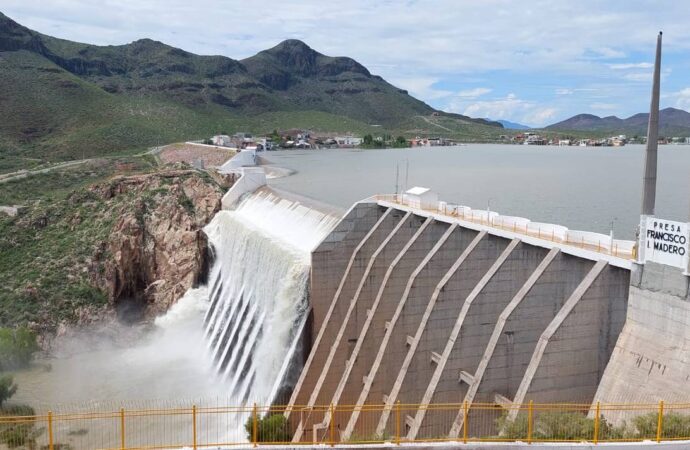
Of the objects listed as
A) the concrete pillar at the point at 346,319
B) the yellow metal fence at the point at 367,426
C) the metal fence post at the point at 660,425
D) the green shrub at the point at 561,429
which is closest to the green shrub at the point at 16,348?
the yellow metal fence at the point at 367,426

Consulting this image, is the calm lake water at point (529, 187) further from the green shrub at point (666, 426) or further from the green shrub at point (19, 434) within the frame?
the green shrub at point (19, 434)

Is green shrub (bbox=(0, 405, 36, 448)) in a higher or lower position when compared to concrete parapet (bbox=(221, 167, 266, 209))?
lower

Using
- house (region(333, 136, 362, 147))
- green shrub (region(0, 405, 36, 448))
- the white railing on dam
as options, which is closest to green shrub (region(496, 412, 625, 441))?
the white railing on dam

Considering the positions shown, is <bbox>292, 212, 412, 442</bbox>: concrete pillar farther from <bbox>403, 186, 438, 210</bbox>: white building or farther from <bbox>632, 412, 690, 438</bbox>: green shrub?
<bbox>632, 412, 690, 438</bbox>: green shrub

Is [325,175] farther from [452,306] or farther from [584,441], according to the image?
[584,441]

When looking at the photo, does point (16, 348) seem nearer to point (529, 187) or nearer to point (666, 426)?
point (666, 426)

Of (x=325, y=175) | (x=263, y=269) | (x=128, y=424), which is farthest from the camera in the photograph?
(x=325, y=175)

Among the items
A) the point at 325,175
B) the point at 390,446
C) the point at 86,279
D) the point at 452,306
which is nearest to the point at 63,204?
the point at 86,279
